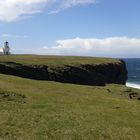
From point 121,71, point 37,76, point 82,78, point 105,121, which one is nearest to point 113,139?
point 105,121

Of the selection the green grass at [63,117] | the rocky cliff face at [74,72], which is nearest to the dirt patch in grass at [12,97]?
the green grass at [63,117]

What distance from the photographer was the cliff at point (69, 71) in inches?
3004

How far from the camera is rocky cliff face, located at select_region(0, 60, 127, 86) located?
249ft

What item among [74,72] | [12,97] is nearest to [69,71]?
[74,72]

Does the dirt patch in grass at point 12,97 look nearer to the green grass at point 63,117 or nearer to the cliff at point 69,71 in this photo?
the green grass at point 63,117

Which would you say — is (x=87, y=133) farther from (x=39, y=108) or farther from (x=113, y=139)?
(x=39, y=108)

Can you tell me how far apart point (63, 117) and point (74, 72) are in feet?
183

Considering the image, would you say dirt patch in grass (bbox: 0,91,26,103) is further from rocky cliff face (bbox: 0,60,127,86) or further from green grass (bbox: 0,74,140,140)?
rocky cliff face (bbox: 0,60,127,86)

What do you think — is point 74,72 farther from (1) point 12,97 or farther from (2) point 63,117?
(2) point 63,117

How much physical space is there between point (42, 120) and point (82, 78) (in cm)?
5943

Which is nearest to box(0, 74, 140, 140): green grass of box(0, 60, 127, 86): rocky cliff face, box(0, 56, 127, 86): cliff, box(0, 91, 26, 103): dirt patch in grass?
box(0, 91, 26, 103): dirt patch in grass

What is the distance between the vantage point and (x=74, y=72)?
8956 centimetres

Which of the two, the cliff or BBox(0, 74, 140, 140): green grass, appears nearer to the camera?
BBox(0, 74, 140, 140): green grass

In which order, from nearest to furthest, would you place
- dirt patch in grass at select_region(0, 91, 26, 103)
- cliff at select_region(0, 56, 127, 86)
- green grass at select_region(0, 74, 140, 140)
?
1. green grass at select_region(0, 74, 140, 140)
2. dirt patch in grass at select_region(0, 91, 26, 103)
3. cliff at select_region(0, 56, 127, 86)
